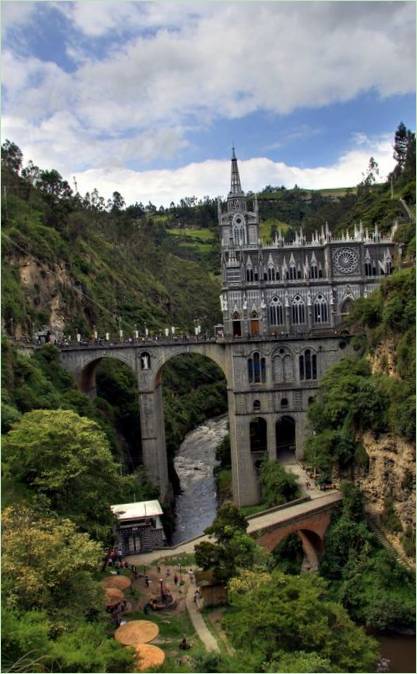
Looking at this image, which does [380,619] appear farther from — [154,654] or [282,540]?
[154,654]

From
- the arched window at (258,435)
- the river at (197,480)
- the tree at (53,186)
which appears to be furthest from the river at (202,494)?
the tree at (53,186)

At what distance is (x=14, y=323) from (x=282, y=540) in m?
27.6

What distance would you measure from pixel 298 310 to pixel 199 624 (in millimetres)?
28756

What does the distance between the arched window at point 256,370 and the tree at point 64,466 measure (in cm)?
2209

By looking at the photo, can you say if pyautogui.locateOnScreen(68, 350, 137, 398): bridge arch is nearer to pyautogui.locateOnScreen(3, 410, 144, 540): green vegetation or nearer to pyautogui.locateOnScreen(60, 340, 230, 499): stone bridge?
pyautogui.locateOnScreen(60, 340, 230, 499): stone bridge

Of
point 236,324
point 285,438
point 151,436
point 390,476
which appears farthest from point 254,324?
point 390,476

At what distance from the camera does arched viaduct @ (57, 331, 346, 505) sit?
44.5 meters

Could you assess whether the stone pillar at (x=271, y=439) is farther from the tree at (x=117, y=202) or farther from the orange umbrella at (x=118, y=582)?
the tree at (x=117, y=202)

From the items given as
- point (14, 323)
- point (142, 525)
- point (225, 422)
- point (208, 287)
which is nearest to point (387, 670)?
point (142, 525)

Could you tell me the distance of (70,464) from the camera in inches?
875

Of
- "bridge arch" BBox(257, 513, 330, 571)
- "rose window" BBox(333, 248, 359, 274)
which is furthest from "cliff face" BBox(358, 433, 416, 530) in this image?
"rose window" BBox(333, 248, 359, 274)

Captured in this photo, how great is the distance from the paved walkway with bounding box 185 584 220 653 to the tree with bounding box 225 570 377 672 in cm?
127

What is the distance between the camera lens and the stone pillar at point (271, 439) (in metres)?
44.4

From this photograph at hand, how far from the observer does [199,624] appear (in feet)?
75.8
